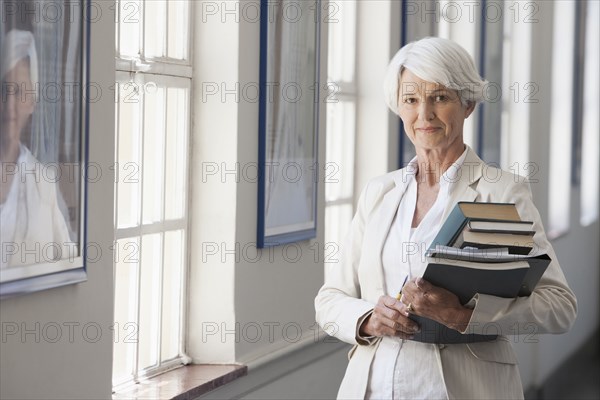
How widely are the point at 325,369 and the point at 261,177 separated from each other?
1.32 meters

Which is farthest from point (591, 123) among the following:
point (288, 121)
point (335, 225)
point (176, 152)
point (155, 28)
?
point (155, 28)

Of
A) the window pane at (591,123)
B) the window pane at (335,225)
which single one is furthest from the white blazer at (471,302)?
the window pane at (591,123)

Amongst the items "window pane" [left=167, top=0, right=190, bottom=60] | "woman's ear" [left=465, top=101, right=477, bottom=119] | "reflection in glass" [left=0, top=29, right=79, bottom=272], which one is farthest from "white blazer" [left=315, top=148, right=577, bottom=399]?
"window pane" [left=167, top=0, right=190, bottom=60]

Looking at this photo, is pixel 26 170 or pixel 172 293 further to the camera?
pixel 172 293

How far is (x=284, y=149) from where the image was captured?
4.29 m

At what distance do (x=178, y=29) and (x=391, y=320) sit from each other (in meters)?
1.70

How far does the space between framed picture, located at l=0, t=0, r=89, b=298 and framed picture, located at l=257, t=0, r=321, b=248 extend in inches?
52.3

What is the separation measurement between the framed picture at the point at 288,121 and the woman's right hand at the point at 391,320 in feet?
4.92

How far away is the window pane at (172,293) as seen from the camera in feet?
12.5

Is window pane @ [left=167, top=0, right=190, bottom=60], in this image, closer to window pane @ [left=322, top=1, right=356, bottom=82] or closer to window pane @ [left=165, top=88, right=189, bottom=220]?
window pane @ [left=165, top=88, right=189, bottom=220]

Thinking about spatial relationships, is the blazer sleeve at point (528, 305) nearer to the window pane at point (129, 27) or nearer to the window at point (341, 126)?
Answer: the window pane at point (129, 27)

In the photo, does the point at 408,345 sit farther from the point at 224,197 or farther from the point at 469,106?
the point at 224,197

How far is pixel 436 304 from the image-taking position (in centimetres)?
249

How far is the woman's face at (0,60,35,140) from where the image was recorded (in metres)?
2.51
